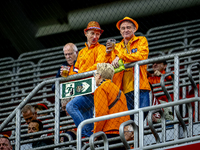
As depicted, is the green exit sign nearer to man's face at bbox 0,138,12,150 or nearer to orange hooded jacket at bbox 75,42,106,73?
orange hooded jacket at bbox 75,42,106,73

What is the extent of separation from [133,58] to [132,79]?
289mm

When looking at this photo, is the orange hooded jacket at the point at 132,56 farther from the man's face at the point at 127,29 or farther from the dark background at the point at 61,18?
the dark background at the point at 61,18

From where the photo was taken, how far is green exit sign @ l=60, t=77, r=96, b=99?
5689 millimetres

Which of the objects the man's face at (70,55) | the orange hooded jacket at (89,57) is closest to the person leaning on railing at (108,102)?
the orange hooded jacket at (89,57)

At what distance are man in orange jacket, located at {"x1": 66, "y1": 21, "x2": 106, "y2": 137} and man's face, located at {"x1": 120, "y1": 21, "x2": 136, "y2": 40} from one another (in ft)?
1.17

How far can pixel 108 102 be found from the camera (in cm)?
519

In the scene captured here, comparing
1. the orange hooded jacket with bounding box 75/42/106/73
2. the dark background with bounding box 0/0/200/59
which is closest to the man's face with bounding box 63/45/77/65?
the orange hooded jacket with bounding box 75/42/106/73

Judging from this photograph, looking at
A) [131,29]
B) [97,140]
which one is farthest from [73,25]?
[97,140]

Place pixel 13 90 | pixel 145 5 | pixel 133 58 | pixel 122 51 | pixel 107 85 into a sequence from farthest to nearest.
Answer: pixel 145 5, pixel 13 90, pixel 122 51, pixel 133 58, pixel 107 85

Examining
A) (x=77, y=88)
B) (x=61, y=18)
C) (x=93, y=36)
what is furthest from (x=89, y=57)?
(x=61, y=18)

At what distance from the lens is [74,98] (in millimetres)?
5754

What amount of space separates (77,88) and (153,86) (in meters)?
1.90

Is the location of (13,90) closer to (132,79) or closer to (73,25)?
(73,25)

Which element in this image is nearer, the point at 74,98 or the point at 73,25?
the point at 74,98
